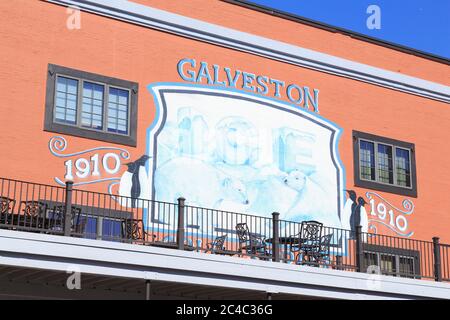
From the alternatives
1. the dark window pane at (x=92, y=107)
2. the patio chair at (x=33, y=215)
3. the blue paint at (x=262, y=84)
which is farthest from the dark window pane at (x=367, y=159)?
the patio chair at (x=33, y=215)

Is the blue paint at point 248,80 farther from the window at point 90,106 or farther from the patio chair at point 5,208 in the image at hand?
the patio chair at point 5,208

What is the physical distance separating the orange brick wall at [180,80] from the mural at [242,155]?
46 cm

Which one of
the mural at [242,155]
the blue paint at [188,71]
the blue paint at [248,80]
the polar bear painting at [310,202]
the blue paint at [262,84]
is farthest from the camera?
the blue paint at [262,84]

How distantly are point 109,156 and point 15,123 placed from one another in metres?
2.31

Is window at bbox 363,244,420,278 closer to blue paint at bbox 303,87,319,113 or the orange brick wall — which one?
the orange brick wall

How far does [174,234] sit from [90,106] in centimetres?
351

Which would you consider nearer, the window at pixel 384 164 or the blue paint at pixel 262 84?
the blue paint at pixel 262 84

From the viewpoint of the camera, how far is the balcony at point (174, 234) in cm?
1662

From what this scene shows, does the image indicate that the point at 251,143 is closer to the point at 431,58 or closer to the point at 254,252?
the point at 254,252

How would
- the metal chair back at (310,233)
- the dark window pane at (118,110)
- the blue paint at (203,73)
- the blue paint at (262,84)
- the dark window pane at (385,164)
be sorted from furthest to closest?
the dark window pane at (385,164) < the blue paint at (262,84) < the blue paint at (203,73) < the dark window pane at (118,110) < the metal chair back at (310,233)

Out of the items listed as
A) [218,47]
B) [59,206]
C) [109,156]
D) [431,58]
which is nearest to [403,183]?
[431,58]

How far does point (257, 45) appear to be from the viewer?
75.3 feet

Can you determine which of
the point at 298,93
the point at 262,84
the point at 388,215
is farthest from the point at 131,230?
the point at 388,215

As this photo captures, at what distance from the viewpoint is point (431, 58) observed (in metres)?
27.2
